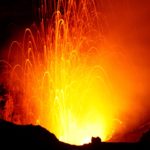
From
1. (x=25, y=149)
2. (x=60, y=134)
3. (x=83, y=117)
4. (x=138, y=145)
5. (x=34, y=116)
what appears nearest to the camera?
(x=25, y=149)

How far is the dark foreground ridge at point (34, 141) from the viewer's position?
26703 millimetres

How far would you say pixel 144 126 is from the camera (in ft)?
173

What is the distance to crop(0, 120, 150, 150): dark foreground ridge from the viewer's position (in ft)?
87.6

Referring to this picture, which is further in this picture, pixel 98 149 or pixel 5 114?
pixel 5 114

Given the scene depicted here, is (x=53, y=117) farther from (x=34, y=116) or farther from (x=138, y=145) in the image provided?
(x=138, y=145)

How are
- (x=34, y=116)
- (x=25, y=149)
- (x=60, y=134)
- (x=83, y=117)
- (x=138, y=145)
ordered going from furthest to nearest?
(x=34, y=116), (x=83, y=117), (x=60, y=134), (x=138, y=145), (x=25, y=149)

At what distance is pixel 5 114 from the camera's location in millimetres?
57594

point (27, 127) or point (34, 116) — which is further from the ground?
point (34, 116)

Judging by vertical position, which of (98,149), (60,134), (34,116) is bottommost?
(98,149)

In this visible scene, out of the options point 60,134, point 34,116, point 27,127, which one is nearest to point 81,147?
point 27,127

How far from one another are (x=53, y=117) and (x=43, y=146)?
76.8 feet

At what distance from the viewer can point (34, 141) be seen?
27.1 m

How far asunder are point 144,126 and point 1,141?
93.2 ft

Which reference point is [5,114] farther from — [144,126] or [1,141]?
[1,141]
